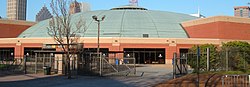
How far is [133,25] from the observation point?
71.1 metres

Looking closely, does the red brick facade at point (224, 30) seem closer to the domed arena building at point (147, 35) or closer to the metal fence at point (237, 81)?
the domed arena building at point (147, 35)

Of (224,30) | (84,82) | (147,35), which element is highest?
(224,30)

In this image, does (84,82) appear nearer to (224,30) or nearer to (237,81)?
(237,81)

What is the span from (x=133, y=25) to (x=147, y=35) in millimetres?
5148

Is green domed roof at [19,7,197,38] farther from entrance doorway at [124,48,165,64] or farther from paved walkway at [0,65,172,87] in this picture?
paved walkway at [0,65,172,87]

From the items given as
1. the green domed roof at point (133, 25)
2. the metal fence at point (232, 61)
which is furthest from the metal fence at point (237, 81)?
the green domed roof at point (133, 25)

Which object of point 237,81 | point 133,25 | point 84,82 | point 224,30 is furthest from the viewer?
point 133,25

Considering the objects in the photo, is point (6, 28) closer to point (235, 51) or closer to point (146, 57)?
point (146, 57)

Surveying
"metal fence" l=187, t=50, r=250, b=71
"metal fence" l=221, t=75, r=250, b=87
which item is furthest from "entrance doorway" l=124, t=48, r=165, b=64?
A: "metal fence" l=221, t=75, r=250, b=87

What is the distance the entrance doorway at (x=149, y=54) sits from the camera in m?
62.9

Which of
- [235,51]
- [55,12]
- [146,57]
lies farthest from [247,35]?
[55,12]

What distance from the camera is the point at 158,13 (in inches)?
3250

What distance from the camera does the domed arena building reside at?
60.9 metres

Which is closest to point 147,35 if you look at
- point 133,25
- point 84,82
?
point 133,25
